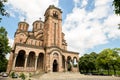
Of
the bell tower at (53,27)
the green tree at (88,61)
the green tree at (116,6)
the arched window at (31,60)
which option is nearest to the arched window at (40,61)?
the arched window at (31,60)

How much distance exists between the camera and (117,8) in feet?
28.1

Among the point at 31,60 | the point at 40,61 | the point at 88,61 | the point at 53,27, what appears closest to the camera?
the point at 31,60

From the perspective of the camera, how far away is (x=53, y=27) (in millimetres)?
37750

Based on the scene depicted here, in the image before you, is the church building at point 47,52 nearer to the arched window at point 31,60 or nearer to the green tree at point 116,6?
the arched window at point 31,60

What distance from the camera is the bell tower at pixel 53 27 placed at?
1421 inches

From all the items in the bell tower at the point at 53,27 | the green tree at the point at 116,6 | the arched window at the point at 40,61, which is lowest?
the arched window at the point at 40,61

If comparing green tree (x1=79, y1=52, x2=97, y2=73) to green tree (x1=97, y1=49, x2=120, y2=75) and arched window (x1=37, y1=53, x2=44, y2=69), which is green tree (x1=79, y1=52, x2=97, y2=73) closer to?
green tree (x1=97, y1=49, x2=120, y2=75)

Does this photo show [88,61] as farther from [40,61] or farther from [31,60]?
[31,60]

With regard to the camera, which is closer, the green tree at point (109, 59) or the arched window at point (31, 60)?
the arched window at point (31, 60)

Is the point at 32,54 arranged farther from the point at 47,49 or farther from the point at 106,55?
the point at 106,55

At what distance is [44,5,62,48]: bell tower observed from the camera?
36.1 metres

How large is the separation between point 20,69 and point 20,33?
19.4m

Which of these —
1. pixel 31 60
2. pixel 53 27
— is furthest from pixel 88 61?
pixel 31 60

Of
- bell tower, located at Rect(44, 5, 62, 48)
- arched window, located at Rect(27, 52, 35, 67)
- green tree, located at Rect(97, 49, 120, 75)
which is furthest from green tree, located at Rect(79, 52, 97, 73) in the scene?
arched window, located at Rect(27, 52, 35, 67)
